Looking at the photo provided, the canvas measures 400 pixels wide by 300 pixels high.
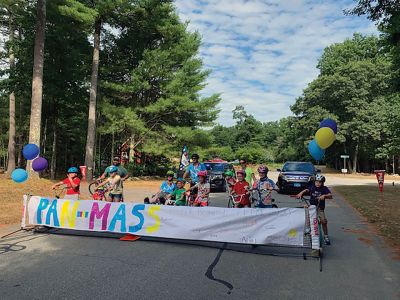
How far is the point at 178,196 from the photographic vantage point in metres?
9.72

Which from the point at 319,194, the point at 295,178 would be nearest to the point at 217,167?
the point at 295,178

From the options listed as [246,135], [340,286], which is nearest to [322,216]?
[340,286]

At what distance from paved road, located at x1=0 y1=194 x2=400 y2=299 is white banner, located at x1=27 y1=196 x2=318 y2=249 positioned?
0.28 meters

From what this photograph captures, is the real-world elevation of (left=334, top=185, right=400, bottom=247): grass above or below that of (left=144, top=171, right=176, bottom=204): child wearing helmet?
below

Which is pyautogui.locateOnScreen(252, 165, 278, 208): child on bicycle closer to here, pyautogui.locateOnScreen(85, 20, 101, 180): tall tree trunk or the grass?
the grass

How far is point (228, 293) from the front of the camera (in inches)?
198

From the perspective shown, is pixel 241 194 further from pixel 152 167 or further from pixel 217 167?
pixel 152 167

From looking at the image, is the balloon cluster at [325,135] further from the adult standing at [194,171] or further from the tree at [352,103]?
the tree at [352,103]

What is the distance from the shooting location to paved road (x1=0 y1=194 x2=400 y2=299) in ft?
16.4

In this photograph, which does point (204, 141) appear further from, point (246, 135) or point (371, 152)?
point (246, 135)

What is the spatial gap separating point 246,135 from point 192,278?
313 feet

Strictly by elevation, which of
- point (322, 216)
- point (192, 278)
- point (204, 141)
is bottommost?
point (192, 278)

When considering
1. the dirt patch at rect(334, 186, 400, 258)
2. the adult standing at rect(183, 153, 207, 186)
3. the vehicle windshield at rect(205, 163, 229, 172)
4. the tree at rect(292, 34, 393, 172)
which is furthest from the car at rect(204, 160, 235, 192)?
the tree at rect(292, 34, 393, 172)

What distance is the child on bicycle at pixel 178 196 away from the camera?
380 inches
